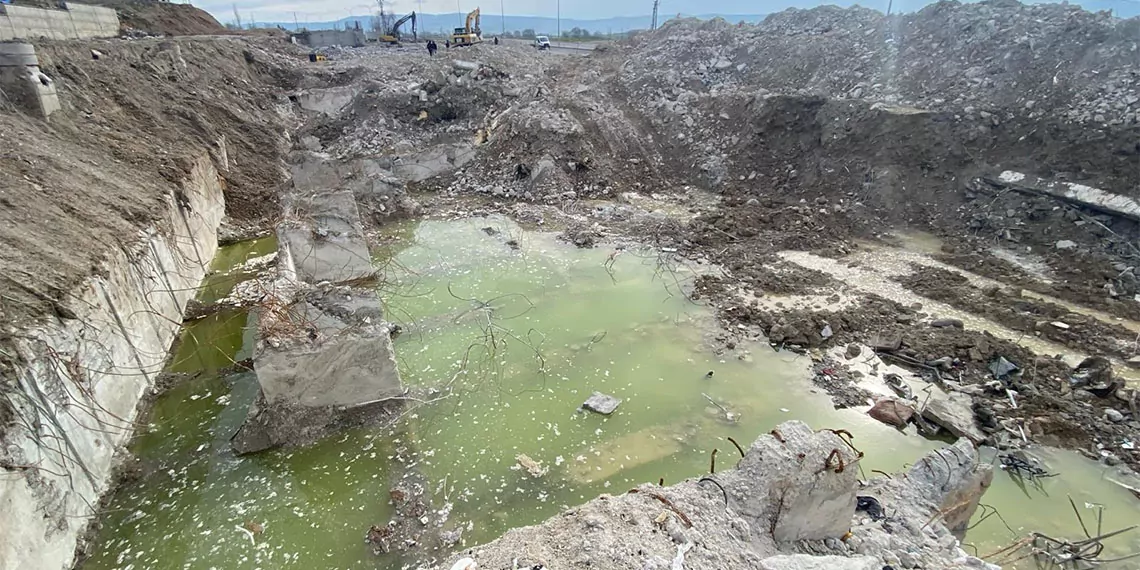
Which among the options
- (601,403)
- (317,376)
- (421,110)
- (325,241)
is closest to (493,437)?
(601,403)

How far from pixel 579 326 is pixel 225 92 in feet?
44.9

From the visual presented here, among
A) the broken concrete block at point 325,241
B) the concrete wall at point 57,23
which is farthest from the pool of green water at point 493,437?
the concrete wall at point 57,23

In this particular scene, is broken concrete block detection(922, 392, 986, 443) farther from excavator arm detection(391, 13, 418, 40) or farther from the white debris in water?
excavator arm detection(391, 13, 418, 40)

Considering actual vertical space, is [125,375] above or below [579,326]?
above

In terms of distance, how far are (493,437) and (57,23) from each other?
20902mm

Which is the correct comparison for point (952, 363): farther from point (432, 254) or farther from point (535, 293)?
point (432, 254)

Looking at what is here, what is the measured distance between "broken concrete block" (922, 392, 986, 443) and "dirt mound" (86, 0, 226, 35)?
2932 cm

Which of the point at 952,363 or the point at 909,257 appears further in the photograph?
the point at 909,257

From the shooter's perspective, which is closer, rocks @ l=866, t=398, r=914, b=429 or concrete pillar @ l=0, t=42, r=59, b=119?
rocks @ l=866, t=398, r=914, b=429

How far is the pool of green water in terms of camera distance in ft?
15.4

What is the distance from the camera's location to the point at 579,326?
785 centimetres

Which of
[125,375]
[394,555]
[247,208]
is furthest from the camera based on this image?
[247,208]

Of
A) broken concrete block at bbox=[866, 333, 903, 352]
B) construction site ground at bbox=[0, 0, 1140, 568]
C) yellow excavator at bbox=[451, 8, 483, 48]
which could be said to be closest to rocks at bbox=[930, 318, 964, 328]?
construction site ground at bbox=[0, 0, 1140, 568]

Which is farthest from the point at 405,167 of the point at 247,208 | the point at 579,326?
the point at 579,326
